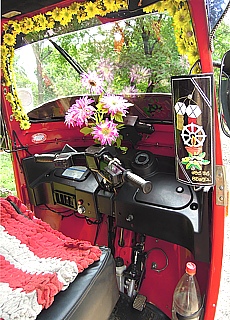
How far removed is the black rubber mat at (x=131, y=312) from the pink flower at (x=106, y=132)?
92 cm

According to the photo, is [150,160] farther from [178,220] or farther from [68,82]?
[68,82]

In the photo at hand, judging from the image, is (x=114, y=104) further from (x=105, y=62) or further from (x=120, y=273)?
(x=120, y=273)

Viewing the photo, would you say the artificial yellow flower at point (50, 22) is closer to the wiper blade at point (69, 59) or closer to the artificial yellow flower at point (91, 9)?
the wiper blade at point (69, 59)

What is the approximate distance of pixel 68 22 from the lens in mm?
1675

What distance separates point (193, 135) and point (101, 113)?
0.56m

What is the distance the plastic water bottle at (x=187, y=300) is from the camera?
5.12 feet

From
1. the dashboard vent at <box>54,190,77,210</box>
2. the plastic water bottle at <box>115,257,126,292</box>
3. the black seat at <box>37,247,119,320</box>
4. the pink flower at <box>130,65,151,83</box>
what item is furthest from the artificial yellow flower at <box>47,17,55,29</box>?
the plastic water bottle at <box>115,257,126,292</box>

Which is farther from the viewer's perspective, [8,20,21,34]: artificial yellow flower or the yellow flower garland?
[8,20,21,34]: artificial yellow flower

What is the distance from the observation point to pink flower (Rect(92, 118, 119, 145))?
1562 millimetres

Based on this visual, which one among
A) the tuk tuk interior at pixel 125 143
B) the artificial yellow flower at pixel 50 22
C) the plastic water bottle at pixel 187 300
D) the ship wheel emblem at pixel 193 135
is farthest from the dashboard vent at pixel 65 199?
the artificial yellow flower at pixel 50 22

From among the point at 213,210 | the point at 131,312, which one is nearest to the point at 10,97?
the point at 213,210

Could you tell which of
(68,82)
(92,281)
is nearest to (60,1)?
(68,82)

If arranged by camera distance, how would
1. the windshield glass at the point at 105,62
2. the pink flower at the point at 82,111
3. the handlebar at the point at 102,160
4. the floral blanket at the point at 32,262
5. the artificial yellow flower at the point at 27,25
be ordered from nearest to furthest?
the floral blanket at the point at 32,262
the handlebar at the point at 102,160
the windshield glass at the point at 105,62
the pink flower at the point at 82,111
the artificial yellow flower at the point at 27,25

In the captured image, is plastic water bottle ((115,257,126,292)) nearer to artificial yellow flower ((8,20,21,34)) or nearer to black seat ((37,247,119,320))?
black seat ((37,247,119,320))
